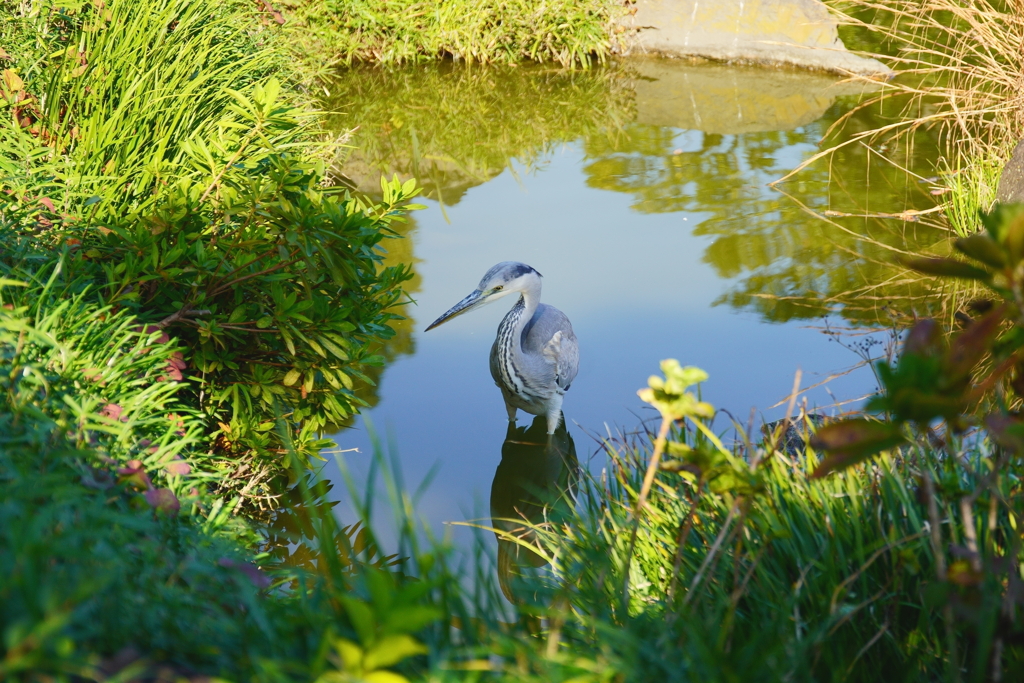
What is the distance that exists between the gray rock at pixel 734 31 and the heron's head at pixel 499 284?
6958 mm

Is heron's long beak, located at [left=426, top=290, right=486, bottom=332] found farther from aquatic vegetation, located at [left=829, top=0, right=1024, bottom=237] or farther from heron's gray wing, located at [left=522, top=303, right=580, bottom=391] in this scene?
aquatic vegetation, located at [left=829, top=0, right=1024, bottom=237]

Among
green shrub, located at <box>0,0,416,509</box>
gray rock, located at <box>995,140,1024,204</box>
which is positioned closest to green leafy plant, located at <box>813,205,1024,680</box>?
green shrub, located at <box>0,0,416,509</box>

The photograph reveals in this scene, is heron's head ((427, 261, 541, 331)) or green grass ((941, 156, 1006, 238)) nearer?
heron's head ((427, 261, 541, 331))

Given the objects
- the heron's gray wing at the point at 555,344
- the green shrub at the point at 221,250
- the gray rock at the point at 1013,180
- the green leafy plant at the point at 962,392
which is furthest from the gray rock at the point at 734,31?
the green leafy plant at the point at 962,392

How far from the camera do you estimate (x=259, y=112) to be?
297 centimetres

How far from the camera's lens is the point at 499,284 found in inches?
154

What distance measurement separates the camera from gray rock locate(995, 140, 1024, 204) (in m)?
4.79

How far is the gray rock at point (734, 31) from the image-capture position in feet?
31.8

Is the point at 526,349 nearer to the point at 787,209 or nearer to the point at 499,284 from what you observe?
the point at 499,284

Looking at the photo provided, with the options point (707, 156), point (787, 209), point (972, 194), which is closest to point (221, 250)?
point (787, 209)

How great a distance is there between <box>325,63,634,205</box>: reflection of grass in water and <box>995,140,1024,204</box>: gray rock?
141 inches

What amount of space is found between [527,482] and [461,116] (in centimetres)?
526

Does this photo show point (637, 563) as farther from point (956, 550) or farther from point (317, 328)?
point (317, 328)

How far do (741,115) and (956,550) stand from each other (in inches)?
296
